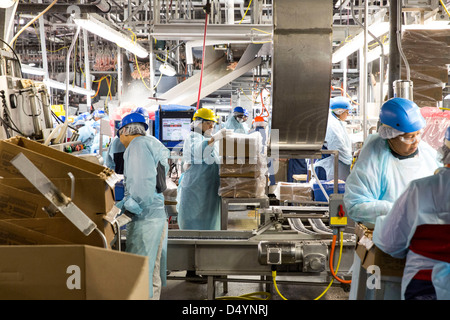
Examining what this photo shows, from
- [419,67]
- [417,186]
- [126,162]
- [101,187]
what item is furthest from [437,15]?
[101,187]

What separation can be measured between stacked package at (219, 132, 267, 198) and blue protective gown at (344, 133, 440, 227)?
194 cm

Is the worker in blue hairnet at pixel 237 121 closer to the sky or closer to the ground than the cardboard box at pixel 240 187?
closer to the sky

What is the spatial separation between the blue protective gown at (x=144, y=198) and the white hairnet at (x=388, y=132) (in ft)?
5.30

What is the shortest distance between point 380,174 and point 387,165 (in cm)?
6

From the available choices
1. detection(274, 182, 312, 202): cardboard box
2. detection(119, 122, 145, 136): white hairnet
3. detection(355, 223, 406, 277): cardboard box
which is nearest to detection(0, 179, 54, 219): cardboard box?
detection(119, 122, 145, 136): white hairnet

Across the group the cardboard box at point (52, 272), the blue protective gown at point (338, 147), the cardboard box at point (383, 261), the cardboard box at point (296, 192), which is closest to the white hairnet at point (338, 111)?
the blue protective gown at point (338, 147)

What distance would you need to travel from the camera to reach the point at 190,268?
3.52 m

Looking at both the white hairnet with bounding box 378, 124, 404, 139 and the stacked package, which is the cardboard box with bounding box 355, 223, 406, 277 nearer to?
the white hairnet with bounding box 378, 124, 404, 139

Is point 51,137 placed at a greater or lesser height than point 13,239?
greater

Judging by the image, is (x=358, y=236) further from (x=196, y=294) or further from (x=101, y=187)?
(x=196, y=294)

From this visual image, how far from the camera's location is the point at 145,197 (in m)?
3.19

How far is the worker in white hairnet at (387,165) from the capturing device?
2324 millimetres

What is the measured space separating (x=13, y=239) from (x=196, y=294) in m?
2.54

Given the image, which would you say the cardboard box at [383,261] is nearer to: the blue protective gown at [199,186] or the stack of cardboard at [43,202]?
the stack of cardboard at [43,202]
